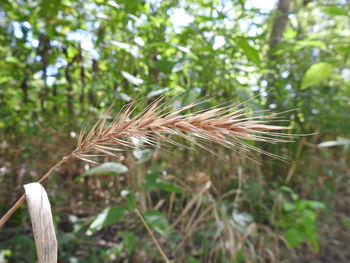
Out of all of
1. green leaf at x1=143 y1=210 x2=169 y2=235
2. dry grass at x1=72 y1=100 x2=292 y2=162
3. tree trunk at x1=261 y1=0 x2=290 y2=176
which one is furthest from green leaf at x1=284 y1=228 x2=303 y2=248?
dry grass at x1=72 y1=100 x2=292 y2=162

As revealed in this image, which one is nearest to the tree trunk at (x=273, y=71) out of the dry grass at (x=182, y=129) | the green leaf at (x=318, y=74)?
the green leaf at (x=318, y=74)

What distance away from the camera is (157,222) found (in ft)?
5.32

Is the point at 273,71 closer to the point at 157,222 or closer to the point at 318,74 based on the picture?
the point at 318,74

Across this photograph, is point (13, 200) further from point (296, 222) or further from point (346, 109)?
point (346, 109)

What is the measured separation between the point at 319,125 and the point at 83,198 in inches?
81.7

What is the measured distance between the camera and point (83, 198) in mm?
2326

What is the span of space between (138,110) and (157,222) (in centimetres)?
55

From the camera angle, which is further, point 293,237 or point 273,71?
point 273,71

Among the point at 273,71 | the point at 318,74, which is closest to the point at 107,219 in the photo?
the point at 318,74

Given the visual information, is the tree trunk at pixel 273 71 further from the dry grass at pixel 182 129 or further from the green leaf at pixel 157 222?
the dry grass at pixel 182 129

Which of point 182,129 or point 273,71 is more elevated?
point 273,71

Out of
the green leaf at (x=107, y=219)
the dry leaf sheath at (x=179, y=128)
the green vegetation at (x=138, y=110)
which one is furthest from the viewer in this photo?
the green vegetation at (x=138, y=110)

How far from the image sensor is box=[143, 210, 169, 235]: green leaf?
5.24 ft

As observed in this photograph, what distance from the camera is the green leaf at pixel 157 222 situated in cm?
160
